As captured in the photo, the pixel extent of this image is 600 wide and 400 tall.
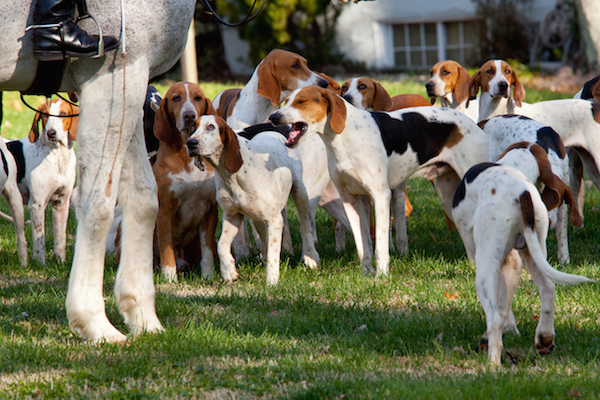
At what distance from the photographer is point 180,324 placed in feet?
14.5

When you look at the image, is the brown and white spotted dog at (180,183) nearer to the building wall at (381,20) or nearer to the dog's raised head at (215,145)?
the dog's raised head at (215,145)

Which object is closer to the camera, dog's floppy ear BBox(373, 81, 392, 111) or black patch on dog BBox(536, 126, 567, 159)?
black patch on dog BBox(536, 126, 567, 159)

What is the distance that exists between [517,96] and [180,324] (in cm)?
452

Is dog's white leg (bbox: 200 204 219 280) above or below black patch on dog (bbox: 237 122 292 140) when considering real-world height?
A: below

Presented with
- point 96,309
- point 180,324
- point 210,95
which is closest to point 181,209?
point 180,324

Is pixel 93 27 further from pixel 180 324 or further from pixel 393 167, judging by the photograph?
pixel 393 167

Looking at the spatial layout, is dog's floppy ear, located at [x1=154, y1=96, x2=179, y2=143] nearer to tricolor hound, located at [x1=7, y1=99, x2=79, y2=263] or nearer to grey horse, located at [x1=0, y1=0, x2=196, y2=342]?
tricolor hound, located at [x1=7, y1=99, x2=79, y2=263]

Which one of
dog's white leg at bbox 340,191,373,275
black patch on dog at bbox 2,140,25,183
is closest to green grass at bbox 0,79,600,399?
dog's white leg at bbox 340,191,373,275

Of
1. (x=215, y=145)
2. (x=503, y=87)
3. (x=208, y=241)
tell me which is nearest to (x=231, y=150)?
(x=215, y=145)

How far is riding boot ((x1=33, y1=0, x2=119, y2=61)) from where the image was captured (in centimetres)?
341

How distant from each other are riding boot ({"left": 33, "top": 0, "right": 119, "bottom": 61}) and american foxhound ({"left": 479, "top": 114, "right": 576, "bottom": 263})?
3552 mm

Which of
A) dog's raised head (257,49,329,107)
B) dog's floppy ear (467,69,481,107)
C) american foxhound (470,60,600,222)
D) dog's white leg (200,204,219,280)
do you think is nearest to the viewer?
dog's white leg (200,204,219,280)

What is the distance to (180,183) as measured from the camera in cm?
573

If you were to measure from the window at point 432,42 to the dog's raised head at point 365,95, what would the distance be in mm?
15815
